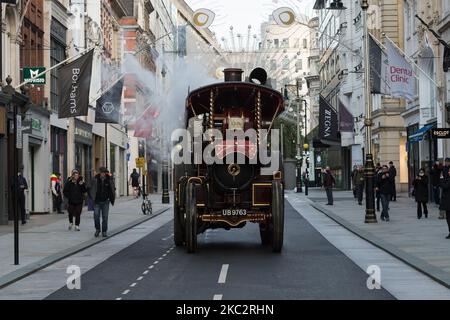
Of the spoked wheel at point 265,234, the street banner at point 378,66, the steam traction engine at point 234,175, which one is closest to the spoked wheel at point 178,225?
the steam traction engine at point 234,175

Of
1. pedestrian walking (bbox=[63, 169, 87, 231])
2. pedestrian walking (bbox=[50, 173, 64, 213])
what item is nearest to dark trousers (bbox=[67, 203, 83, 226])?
pedestrian walking (bbox=[63, 169, 87, 231])

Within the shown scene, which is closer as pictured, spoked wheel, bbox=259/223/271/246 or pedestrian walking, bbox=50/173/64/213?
spoked wheel, bbox=259/223/271/246

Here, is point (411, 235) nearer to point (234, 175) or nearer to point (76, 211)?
point (234, 175)

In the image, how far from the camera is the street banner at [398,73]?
95.3 feet

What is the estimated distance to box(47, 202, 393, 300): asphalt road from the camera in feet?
39.0

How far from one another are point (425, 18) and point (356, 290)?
29.4 m

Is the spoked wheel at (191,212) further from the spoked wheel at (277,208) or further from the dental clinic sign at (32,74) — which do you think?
the dental clinic sign at (32,74)

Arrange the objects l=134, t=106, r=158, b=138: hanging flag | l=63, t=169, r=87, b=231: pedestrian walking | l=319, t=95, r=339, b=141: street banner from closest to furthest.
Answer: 1. l=63, t=169, r=87, b=231: pedestrian walking
2. l=134, t=106, r=158, b=138: hanging flag
3. l=319, t=95, r=339, b=141: street banner

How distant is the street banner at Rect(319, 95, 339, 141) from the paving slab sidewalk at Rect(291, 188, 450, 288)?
14510 mm

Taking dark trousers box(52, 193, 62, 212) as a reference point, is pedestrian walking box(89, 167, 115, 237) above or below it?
above

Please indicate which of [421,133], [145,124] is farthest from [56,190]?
[421,133]

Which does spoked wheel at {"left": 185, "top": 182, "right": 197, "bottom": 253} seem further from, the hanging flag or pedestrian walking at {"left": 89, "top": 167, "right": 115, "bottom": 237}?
the hanging flag

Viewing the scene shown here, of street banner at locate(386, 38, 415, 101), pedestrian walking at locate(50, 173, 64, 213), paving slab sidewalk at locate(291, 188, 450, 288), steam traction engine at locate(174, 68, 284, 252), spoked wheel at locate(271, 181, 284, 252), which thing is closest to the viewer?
paving slab sidewalk at locate(291, 188, 450, 288)
